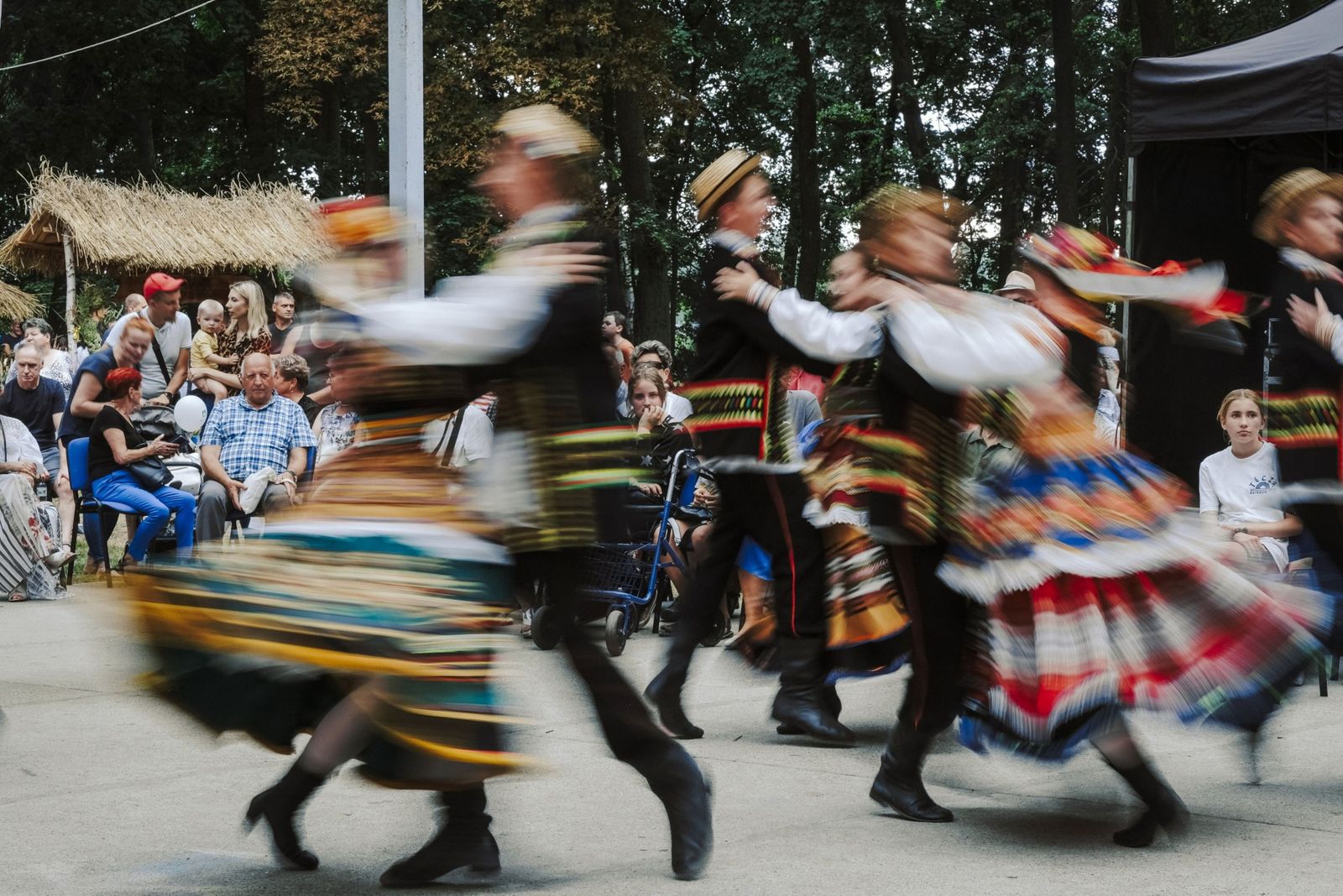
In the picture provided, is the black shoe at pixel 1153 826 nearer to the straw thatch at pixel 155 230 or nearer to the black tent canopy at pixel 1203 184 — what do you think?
the black tent canopy at pixel 1203 184

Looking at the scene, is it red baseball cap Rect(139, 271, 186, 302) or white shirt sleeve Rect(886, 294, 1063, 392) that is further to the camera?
red baseball cap Rect(139, 271, 186, 302)

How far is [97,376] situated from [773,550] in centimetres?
633

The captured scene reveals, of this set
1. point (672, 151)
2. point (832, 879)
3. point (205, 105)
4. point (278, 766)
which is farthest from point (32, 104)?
point (832, 879)

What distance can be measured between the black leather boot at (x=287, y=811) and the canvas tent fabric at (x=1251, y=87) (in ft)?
26.2

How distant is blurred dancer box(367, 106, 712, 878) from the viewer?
4.09 metres

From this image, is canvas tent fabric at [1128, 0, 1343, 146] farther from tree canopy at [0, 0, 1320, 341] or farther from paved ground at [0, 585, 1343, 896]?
tree canopy at [0, 0, 1320, 341]

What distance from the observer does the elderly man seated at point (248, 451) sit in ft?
33.5

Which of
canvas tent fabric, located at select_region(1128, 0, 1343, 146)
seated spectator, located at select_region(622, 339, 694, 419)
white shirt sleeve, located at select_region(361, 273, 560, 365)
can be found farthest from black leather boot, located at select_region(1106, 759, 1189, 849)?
canvas tent fabric, located at select_region(1128, 0, 1343, 146)

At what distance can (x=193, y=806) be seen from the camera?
5113mm

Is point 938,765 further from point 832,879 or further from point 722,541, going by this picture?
point 832,879

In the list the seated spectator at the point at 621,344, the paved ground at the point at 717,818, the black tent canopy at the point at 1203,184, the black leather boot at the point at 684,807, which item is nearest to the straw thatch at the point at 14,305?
the seated spectator at the point at 621,344

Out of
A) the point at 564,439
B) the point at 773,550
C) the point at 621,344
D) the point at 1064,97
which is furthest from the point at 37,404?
the point at 1064,97

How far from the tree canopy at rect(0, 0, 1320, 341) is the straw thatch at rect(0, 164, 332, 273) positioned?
179 inches

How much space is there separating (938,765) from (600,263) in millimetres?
Result: 2426
